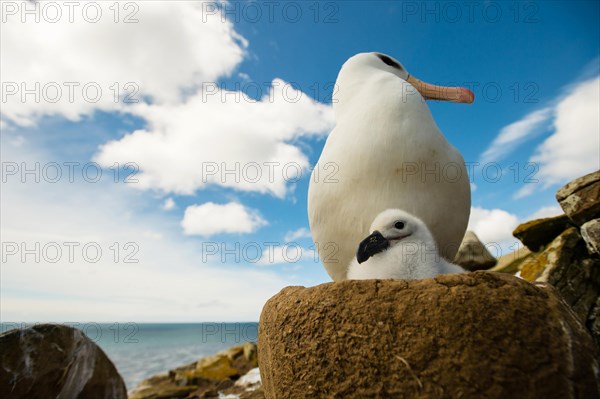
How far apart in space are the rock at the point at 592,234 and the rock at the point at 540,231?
1.28 metres

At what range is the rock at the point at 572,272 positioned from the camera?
16.0ft

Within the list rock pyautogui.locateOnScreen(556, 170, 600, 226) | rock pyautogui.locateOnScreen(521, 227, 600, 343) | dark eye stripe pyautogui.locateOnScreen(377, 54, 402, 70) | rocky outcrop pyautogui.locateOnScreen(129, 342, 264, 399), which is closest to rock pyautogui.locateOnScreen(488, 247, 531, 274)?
rock pyautogui.locateOnScreen(521, 227, 600, 343)

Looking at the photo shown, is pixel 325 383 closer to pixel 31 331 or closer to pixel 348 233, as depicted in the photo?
pixel 348 233

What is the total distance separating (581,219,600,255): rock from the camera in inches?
185

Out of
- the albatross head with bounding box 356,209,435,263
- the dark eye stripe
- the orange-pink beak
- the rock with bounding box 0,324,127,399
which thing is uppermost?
the dark eye stripe

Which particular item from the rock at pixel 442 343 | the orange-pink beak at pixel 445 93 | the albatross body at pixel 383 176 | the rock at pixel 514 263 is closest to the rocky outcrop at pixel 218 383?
the albatross body at pixel 383 176

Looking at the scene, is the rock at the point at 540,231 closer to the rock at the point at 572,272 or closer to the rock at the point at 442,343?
the rock at the point at 572,272

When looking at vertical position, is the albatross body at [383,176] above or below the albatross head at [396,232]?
above

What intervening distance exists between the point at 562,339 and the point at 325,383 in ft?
3.63

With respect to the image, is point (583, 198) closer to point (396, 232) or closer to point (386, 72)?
point (386, 72)

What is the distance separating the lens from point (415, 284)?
1.94 meters

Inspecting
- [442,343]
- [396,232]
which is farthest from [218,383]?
[442,343]

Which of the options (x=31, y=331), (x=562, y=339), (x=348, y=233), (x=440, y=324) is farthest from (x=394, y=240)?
(x=31, y=331)

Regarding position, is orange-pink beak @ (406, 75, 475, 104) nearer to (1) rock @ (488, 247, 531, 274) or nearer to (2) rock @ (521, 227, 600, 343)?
(2) rock @ (521, 227, 600, 343)
